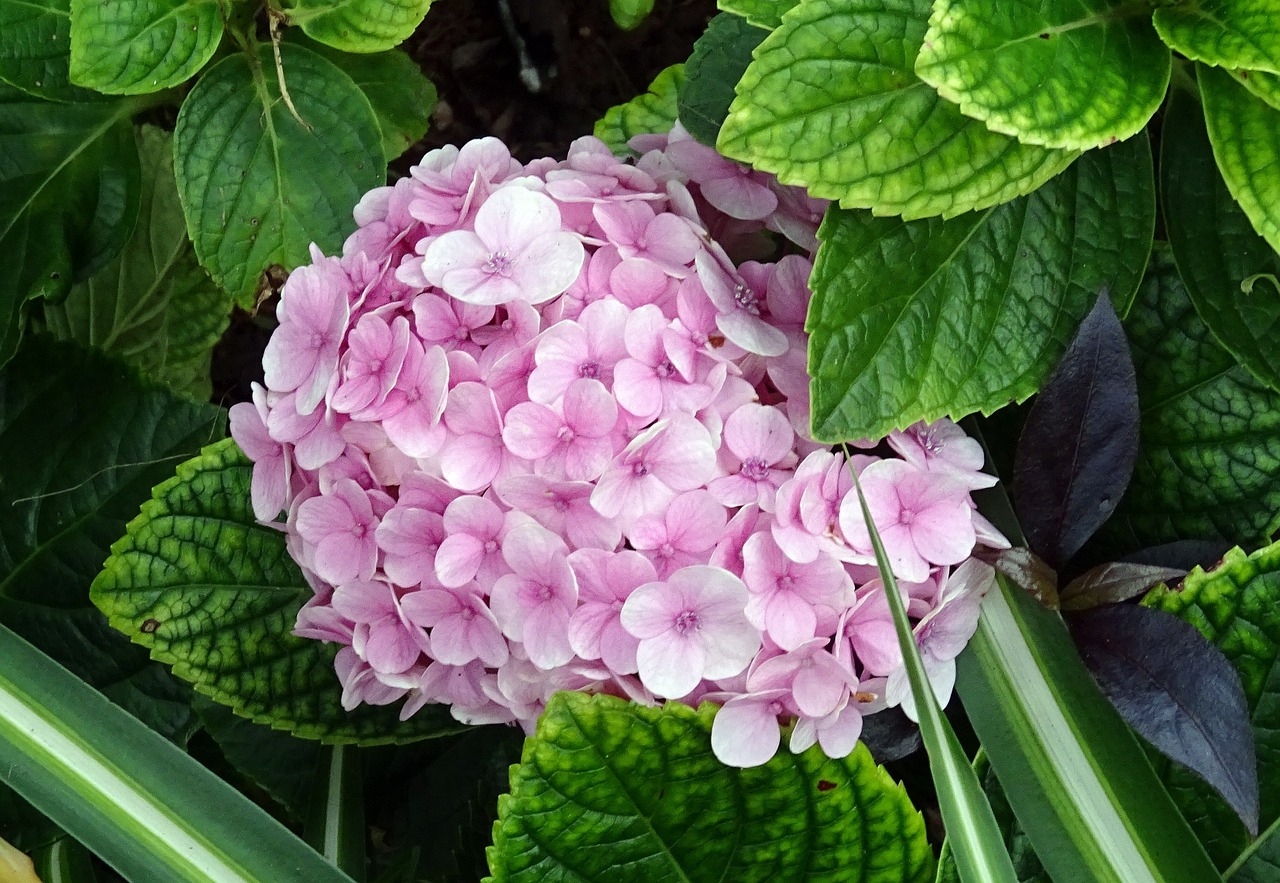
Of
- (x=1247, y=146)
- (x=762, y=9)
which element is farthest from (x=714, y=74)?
(x=1247, y=146)

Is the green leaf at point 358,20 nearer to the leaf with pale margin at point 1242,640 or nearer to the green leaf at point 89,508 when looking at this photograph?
the green leaf at point 89,508

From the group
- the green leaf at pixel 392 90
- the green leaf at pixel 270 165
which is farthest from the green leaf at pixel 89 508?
the green leaf at pixel 392 90

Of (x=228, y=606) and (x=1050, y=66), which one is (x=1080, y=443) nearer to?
(x=1050, y=66)

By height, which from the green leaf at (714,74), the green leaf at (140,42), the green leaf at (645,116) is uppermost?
the green leaf at (714,74)

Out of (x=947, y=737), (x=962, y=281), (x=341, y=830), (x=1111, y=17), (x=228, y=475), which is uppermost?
(x=1111, y=17)

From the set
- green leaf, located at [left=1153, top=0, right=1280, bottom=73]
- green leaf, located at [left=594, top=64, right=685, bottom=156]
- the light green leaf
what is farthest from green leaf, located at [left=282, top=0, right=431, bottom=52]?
green leaf, located at [left=1153, top=0, right=1280, bottom=73]

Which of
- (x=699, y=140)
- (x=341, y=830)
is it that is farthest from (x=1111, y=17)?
(x=341, y=830)

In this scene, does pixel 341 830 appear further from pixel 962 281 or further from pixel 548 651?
pixel 962 281
